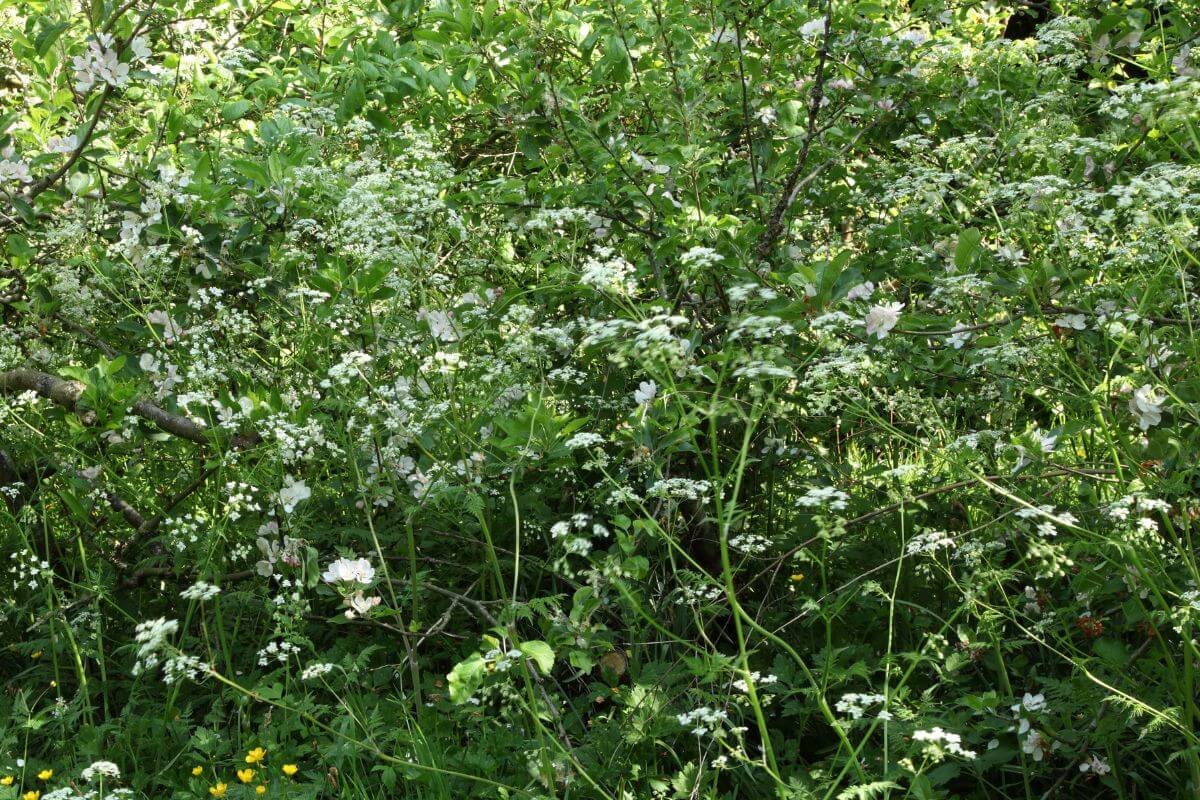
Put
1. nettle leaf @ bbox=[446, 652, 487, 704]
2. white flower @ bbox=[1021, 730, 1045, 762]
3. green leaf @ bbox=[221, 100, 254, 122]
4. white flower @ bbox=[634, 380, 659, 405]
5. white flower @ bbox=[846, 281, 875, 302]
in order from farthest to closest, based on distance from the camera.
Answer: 1. green leaf @ bbox=[221, 100, 254, 122]
2. white flower @ bbox=[846, 281, 875, 302]
3. white flower @ bbox=[634, 380, 659, 405]
4. white flower @ bbox=[1021, 730, 1045, 762]
5. nettle leaf @ bbox=[446, 652, 487, 704]

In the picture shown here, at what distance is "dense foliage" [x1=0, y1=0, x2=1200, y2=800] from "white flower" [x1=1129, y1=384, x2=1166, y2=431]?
0.01 m

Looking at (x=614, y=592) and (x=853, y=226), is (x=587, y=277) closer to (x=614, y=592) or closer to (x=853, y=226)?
(x=614, y=592)

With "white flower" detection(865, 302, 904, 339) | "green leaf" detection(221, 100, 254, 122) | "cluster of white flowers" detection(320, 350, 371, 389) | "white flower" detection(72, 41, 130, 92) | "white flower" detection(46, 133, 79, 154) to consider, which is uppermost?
"white flower" detection(72, 41, 130, 92)

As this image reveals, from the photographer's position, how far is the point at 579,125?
3.06 metres

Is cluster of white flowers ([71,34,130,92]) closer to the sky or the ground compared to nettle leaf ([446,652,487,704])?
closer to the sky

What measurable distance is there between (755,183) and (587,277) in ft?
3.84

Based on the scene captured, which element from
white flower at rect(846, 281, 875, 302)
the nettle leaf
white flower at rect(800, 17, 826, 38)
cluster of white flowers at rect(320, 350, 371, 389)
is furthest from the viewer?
white flower at rect(800, 17, 826, 38)

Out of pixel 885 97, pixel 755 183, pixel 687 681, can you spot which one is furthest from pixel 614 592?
pixel 885 97

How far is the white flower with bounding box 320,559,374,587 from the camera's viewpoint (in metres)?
2.37

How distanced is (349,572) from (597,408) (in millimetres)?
886

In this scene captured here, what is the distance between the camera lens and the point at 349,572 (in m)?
2.38

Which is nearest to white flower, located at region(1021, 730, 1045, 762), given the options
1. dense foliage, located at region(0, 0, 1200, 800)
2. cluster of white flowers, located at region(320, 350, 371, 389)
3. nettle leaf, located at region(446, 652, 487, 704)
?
dense foliage, located at region(0, 0, 1200, 800)

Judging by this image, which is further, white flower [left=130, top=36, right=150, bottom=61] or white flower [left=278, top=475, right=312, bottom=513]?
white flower [left=130, top=36, right=150, bottom=61]

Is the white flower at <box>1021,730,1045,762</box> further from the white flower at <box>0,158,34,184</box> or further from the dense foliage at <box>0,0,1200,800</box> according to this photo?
the white flower at <box>0,158,34,184</box>
